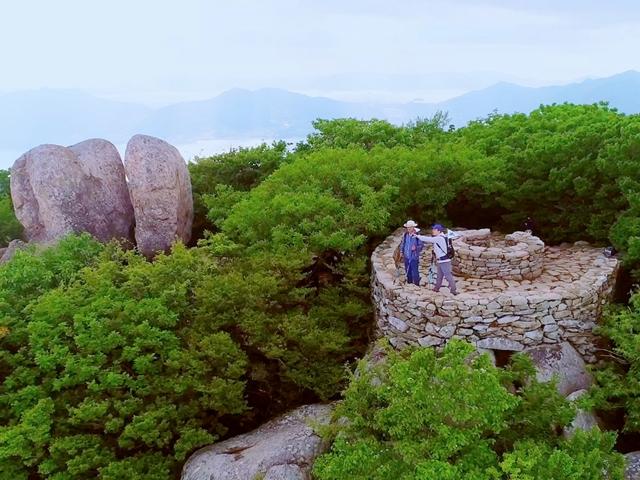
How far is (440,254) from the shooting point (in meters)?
12.4

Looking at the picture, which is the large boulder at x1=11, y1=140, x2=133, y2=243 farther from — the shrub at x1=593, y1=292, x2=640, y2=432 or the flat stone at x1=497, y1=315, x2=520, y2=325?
the shrub at x1=593, y1=292, x2=640, y2=432

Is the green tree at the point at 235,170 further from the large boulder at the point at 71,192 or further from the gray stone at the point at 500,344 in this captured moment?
the gray stone at the point at 500,344

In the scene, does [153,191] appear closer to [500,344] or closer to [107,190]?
[107,190]

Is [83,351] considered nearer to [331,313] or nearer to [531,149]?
[331,313]

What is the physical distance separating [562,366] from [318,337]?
5.61m

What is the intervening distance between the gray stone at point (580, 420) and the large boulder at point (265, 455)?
4.85 meters

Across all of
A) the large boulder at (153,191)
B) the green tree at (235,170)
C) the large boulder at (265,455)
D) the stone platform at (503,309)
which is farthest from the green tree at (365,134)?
the large boulder at (265,455)

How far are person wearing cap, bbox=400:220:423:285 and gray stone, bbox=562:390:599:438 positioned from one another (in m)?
4.18

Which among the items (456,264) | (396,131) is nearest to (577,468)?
(456,264)

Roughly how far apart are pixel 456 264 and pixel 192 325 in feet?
22.4

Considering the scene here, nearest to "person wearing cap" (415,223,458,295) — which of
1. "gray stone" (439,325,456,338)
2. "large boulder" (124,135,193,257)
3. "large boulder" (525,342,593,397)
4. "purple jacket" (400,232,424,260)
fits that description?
"purple jacket" (400,232,424,260)

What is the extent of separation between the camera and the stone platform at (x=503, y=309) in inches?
485

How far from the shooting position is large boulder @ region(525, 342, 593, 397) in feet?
40.0

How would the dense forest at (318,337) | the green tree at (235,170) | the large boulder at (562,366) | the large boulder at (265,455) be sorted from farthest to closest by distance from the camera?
the green tree at (235,170) < the large boulder at (562,366) < the large boulder at (265,455) < the dense forest at (318,337)
